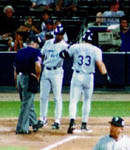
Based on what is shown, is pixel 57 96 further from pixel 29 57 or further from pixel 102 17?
pixel 102 17

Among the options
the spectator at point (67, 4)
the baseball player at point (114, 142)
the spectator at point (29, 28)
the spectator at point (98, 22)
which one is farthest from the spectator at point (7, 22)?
the baseball player at point (114, 142)

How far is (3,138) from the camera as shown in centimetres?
1330

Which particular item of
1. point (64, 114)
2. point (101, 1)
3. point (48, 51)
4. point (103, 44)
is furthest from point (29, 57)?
point (101, 1)

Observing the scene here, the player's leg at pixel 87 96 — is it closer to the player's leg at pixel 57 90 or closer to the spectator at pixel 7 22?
the player's leg at pixel 57 90

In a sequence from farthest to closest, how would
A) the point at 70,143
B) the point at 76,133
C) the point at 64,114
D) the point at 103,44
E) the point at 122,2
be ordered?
1. the point at 122,2
2. the point at 103,44
3. the point at 64,114
4. the point at 76,133
5. the point at 70,143

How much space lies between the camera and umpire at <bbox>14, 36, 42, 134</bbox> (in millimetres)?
13328

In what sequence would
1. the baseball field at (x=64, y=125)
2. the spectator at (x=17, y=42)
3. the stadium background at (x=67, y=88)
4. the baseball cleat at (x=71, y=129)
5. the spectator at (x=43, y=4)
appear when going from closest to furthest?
the baseball field at (x=64, y=125), the stadium background at (x=67, y=88), the baseball cleat at (x=71, y=129), the spectator at (x=17, y=42), the spectator at (x=43, y=4)

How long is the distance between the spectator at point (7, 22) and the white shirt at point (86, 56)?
856cm

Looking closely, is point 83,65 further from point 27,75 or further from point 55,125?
point 55,125

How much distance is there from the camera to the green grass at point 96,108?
653 inches

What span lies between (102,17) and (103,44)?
0.88 metres

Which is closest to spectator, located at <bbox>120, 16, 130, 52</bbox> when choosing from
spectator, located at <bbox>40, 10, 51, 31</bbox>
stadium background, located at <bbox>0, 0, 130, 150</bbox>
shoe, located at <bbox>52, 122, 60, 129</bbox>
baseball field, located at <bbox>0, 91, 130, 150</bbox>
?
stadium background, located at <bbox>0, 0, 130, 150</bbox>

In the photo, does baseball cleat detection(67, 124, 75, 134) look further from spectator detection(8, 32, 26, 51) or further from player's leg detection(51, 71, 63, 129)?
spectator detection(8, 32, 26, 51)

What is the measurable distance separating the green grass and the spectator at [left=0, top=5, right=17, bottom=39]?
13.1ft
